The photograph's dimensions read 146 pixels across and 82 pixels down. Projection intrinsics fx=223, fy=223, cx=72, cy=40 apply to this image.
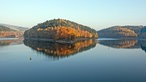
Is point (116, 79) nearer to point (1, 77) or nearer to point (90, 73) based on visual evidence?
point (90, 73)

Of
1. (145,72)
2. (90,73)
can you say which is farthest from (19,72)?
(145,72)

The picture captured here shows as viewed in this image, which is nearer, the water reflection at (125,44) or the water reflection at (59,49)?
the water reflection at (59,49)

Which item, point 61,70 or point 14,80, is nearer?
point 14,80

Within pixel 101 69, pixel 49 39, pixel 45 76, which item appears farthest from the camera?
pixel 49 39

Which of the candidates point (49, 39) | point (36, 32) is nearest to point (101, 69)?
point (49, 39)

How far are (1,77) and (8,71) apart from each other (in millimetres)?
5802

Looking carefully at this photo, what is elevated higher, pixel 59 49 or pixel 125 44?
pixel 59 49

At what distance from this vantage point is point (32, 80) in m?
39.2

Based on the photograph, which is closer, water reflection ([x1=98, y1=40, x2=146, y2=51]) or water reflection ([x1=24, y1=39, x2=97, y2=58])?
water reflection ([x1=24, y1=39, x2=97, y2=58])

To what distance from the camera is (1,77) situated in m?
41.6

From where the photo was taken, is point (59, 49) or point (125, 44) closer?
point (59, 49)

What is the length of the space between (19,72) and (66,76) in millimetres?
10562

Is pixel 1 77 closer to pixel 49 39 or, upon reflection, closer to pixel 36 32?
pixel 49 39

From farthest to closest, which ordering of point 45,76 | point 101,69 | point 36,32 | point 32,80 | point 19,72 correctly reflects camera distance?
1. point 36,32
2. point 101,69
3. point 19,72
4. point 45,76
5. point 32,80
